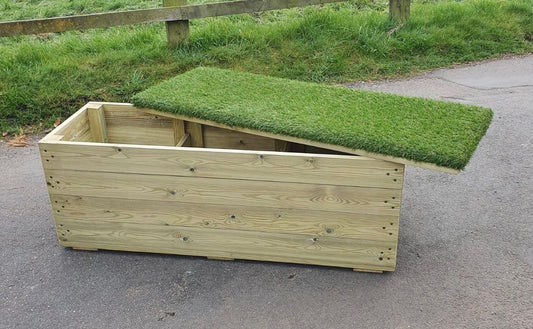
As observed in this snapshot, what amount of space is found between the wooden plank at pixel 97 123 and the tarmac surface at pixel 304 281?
64 cm

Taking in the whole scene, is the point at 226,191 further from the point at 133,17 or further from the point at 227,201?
the point at 133,17

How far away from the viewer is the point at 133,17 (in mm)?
5887

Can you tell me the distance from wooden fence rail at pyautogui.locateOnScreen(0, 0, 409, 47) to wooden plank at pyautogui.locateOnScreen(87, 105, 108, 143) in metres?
2.14

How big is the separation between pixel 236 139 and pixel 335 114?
30.9 inches

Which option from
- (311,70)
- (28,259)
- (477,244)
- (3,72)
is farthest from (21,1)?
(477,244)

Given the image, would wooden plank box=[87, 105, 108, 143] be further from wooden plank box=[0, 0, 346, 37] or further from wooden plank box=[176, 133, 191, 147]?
wooden plank box=[0, 0, 346, 37]

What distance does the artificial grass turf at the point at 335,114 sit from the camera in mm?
3092

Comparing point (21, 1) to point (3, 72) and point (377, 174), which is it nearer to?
point (3, 72)

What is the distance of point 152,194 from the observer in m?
3.38

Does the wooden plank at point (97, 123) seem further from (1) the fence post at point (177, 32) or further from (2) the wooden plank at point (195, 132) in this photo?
(1) the fence post at point (177, 32)

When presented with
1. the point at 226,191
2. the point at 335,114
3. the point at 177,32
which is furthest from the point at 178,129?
the point at 177,32

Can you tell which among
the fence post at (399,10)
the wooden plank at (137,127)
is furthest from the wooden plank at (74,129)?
the fence post at (399,10)

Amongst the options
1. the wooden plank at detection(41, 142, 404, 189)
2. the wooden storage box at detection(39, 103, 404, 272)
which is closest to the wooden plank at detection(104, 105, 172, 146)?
the wooden storage box at detection(39, 103, 404, 272)

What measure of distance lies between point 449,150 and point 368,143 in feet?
1.33
